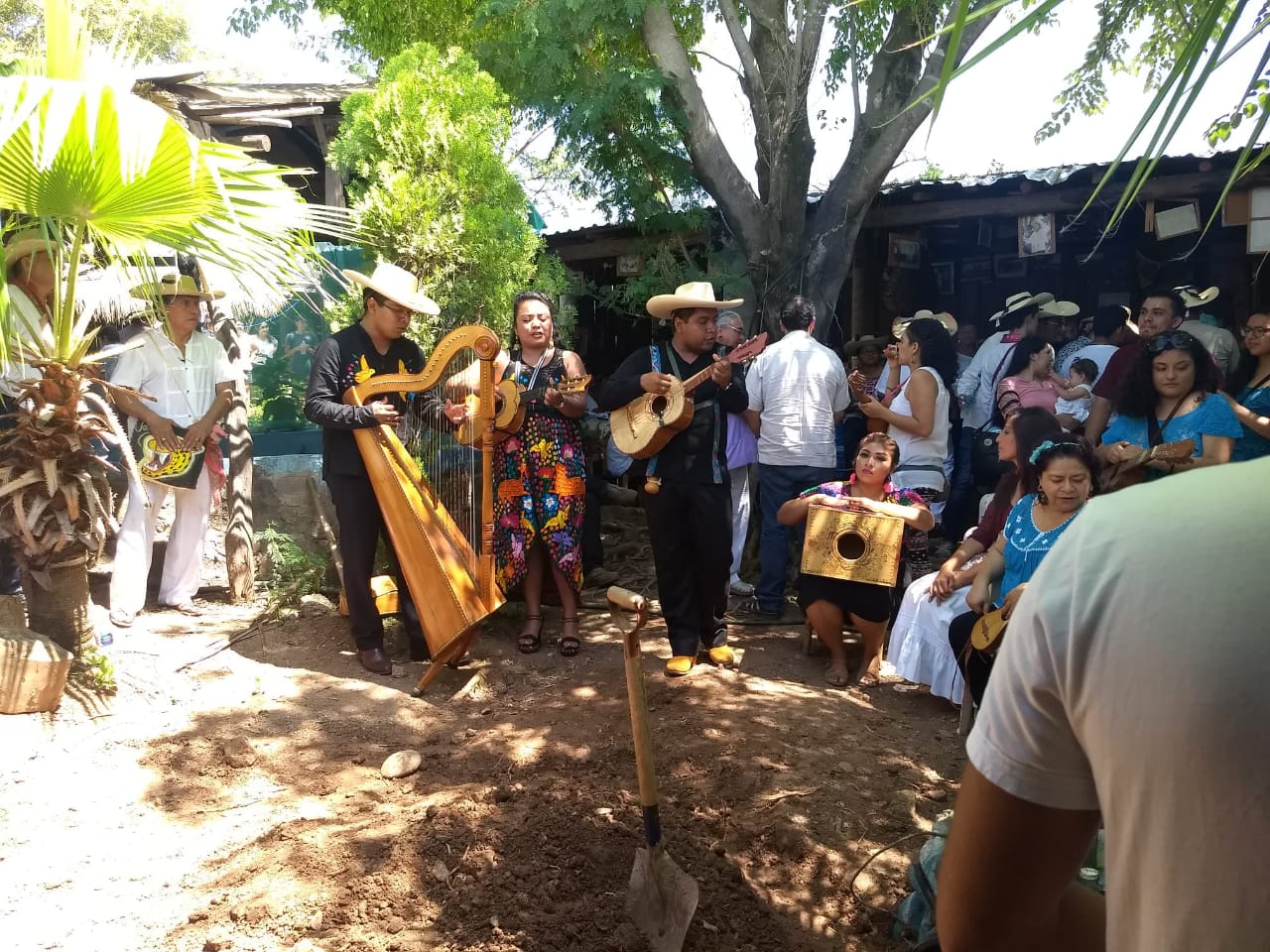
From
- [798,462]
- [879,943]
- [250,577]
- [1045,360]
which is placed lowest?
[879,943]

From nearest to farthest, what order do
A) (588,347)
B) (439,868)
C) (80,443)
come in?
(439,868) → (80,443) → (588,347)

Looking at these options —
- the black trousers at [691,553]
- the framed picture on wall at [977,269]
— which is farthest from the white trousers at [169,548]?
the framed picture on wall at [977,269]

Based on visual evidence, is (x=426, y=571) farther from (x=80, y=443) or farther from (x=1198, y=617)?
(x=1198, y=617)

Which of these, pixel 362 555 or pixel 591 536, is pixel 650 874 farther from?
pixel 591 536

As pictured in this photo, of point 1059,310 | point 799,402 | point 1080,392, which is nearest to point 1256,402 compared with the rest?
point 1080,392

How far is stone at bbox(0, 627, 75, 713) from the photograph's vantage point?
12.5ft

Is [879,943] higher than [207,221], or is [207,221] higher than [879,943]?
[207,221]

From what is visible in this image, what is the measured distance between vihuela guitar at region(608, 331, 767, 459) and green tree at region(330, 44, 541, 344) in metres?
1.54

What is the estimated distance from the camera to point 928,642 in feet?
14.6

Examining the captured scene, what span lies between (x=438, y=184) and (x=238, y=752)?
11.2ft

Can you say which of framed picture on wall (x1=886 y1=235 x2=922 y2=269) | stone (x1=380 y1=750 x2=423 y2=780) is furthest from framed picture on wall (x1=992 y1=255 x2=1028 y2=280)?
stone (x1=380 y1=750 x2=423 y2=780)

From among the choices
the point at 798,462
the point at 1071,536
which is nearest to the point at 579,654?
the point at 798,462

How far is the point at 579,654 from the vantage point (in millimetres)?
5105

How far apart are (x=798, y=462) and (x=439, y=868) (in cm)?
343
